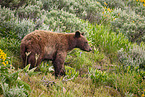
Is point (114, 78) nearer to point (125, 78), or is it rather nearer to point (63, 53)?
point (125, 78)

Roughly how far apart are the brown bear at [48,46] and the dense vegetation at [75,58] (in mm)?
336

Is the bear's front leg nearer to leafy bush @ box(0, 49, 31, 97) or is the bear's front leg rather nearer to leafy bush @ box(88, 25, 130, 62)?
leafy bush @ box(0, 49, 31, 97)

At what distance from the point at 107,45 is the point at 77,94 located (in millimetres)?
4421

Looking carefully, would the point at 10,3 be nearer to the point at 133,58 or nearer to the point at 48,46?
the point at 48,46

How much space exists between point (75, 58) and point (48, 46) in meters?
1.75

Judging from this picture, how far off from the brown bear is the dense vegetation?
34 cm

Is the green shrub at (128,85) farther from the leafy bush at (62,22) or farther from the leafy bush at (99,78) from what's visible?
the leafy bush at (62,22)

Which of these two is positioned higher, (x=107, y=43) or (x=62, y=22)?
(x=62, y=22)

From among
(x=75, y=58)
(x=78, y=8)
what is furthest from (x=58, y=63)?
(x=78, y=8)

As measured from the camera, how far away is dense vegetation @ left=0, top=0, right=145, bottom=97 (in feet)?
12.9

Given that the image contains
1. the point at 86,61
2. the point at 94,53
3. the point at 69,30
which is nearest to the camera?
the point at 86,61

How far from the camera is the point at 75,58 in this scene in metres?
6.62

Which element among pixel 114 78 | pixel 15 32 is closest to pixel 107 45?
pixel 114 78

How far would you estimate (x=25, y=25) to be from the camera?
6.32 meters
